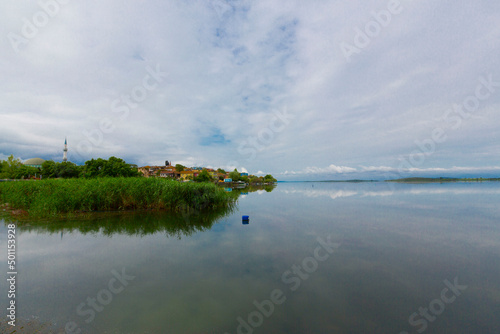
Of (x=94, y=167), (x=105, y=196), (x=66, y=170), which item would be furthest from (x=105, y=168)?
(x=105, y=196)

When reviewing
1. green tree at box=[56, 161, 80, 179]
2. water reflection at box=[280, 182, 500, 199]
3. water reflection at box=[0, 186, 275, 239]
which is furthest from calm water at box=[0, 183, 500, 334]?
green tree at box=[56, 161, 80, 179]

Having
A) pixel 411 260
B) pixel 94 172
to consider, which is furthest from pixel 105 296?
pixel 94 172

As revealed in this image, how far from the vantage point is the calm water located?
374 cm

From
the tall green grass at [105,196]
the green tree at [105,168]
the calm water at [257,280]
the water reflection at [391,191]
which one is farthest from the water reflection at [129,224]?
the green tree at [105,168]

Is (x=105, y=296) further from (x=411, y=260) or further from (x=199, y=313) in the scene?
(x=411, y=260)

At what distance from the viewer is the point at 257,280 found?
17.3ft

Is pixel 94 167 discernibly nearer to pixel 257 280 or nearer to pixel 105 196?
pixel 105 196

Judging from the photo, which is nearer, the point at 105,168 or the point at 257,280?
the point at 257,280

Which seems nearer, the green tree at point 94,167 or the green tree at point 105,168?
the green tree at point 105,168

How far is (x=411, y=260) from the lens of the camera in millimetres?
6609

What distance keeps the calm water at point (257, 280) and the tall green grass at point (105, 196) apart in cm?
369

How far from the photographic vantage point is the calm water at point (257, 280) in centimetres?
374

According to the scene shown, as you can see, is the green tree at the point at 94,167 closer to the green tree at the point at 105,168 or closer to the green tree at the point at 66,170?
the green tree at the point at 105,168

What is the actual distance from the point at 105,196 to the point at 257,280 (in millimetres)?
13366
